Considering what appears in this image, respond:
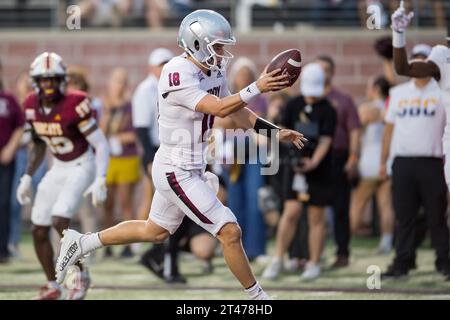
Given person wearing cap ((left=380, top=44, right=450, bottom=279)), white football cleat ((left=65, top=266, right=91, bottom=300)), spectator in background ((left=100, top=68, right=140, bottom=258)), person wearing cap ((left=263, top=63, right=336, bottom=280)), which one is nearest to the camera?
white football cleat ((left=65, top=266, right=91, bottom=300))

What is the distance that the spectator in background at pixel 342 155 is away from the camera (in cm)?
1148

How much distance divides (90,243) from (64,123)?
1.26m

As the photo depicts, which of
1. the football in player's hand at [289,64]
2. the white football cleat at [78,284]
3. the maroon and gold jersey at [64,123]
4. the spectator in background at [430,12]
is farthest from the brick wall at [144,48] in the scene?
the football in player's hand at [289,64]

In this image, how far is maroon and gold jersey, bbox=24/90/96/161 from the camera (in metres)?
9.00

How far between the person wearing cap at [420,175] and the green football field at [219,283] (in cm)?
26

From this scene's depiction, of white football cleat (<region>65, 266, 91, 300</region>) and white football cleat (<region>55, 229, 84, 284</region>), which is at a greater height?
white football cleat (<region>55, 229, 84, 284</region>)

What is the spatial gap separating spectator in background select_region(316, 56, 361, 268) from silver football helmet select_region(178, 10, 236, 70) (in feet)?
12.8

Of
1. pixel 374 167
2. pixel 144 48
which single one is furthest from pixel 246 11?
pixel 374 167

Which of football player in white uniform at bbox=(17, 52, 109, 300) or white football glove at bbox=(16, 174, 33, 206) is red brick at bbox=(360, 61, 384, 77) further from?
white football glove at bbox=(16, 174, 33, 206)

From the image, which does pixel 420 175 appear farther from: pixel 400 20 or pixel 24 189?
pixel 24 189

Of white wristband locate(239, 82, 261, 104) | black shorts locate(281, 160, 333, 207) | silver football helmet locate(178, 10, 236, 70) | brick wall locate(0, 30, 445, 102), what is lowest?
black shorts locate(281, 160, 333, 207)

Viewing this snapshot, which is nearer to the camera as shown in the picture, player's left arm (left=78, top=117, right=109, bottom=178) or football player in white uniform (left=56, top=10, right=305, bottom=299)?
football player in white uniform (left=56, top=10, right=305, bottom=299)

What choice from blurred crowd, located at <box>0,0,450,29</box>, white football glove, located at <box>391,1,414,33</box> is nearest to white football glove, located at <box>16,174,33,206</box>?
white football glove, located at <box>391,1,414,33</box>

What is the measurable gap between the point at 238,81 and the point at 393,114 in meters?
1.81
